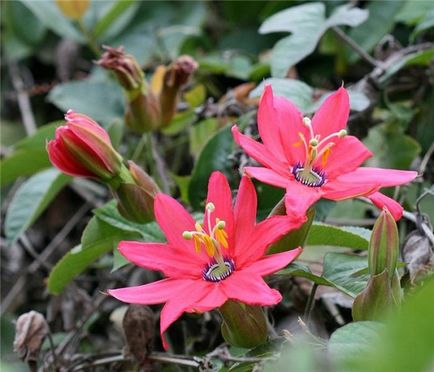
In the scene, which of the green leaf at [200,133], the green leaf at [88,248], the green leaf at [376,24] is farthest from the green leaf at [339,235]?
the green leaf at [376,24]

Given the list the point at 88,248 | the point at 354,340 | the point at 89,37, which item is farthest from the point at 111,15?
the point at 354,340

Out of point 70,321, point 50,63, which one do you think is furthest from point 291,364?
point 50,63

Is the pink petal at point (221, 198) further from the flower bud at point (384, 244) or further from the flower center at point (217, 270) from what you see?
the flower bud at point (384, 244)

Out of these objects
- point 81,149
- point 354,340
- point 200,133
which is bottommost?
point 200,133

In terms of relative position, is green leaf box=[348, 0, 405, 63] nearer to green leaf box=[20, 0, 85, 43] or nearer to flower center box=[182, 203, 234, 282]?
green leaf box=[20, 0, 85, 43]

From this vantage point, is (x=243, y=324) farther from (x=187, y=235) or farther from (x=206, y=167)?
(x=206, y=167)

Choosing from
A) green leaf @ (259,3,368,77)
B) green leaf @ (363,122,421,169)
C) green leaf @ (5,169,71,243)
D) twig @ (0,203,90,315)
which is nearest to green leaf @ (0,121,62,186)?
green leaf @ (5,169,71,243)
